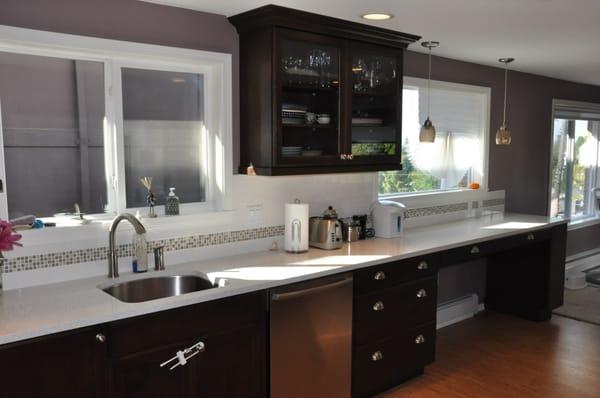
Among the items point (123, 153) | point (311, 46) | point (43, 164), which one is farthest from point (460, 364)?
point (43, 164)

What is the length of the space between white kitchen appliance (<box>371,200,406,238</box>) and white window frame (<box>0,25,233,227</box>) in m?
1.19

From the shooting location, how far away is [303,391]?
283 cm

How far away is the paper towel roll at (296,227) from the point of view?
3.23 metres

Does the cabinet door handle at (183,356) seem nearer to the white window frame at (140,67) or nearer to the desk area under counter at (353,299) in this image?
the desk area under counter at (353,299)

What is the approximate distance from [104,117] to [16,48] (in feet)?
1.69

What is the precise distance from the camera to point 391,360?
332 centimetres

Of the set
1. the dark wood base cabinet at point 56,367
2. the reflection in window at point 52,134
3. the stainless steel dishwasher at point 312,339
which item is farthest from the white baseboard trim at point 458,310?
the dark wood base cabinet at point 56,367

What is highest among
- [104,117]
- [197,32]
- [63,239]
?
[197,32]

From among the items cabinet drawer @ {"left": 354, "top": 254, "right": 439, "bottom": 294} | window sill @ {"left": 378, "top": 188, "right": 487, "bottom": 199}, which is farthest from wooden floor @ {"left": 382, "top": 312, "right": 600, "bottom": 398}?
window sill @ {"left": 378, "top": 188, "right": 487, "bottom": 199}

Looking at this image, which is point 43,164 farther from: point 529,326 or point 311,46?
point 529,326

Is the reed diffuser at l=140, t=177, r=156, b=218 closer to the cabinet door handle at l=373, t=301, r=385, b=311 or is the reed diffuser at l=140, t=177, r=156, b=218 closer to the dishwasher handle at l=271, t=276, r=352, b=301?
the dishwasher handle at l=271, t=276, r=352, b=301

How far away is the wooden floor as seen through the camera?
3.41 metres

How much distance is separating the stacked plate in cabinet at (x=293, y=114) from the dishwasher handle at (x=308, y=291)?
95 centimetres

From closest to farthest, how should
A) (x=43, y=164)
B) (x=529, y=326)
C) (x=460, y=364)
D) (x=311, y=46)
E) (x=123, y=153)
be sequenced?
(x=43, y=164)
(x=123, y=153)
(x=311, y=46)
(x=460, y=364)
(x=529, y=326)
